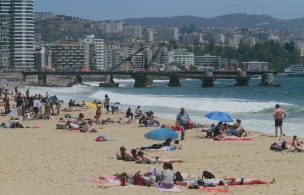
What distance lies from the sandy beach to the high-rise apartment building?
168 metres

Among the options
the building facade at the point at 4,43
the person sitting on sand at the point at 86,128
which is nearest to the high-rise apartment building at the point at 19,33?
the building facade at the point at 4,43

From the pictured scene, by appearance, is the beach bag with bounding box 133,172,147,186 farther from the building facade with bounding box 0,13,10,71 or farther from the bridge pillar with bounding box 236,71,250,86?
the building facade with bounding box 0,13,10,71

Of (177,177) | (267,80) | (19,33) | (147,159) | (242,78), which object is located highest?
(19,33)

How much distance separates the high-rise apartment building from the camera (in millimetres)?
185625

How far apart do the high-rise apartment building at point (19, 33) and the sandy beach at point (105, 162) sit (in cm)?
16755

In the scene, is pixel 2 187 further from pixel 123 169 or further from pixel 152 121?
pixel 152 121

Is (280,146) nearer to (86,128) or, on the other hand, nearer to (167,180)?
(167,180)

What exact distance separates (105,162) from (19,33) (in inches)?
6979

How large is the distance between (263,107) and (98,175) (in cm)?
2932

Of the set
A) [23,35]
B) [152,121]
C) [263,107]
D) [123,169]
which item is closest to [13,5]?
[23,35]

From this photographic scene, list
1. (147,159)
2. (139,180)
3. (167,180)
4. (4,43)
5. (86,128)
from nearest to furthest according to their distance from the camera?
(167,180) < (139,180) < (147,159) < (86,128) < (4,43)

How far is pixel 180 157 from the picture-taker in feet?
53.4

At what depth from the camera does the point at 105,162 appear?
597 inches

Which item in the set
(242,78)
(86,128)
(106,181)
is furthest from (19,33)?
(106,181)
